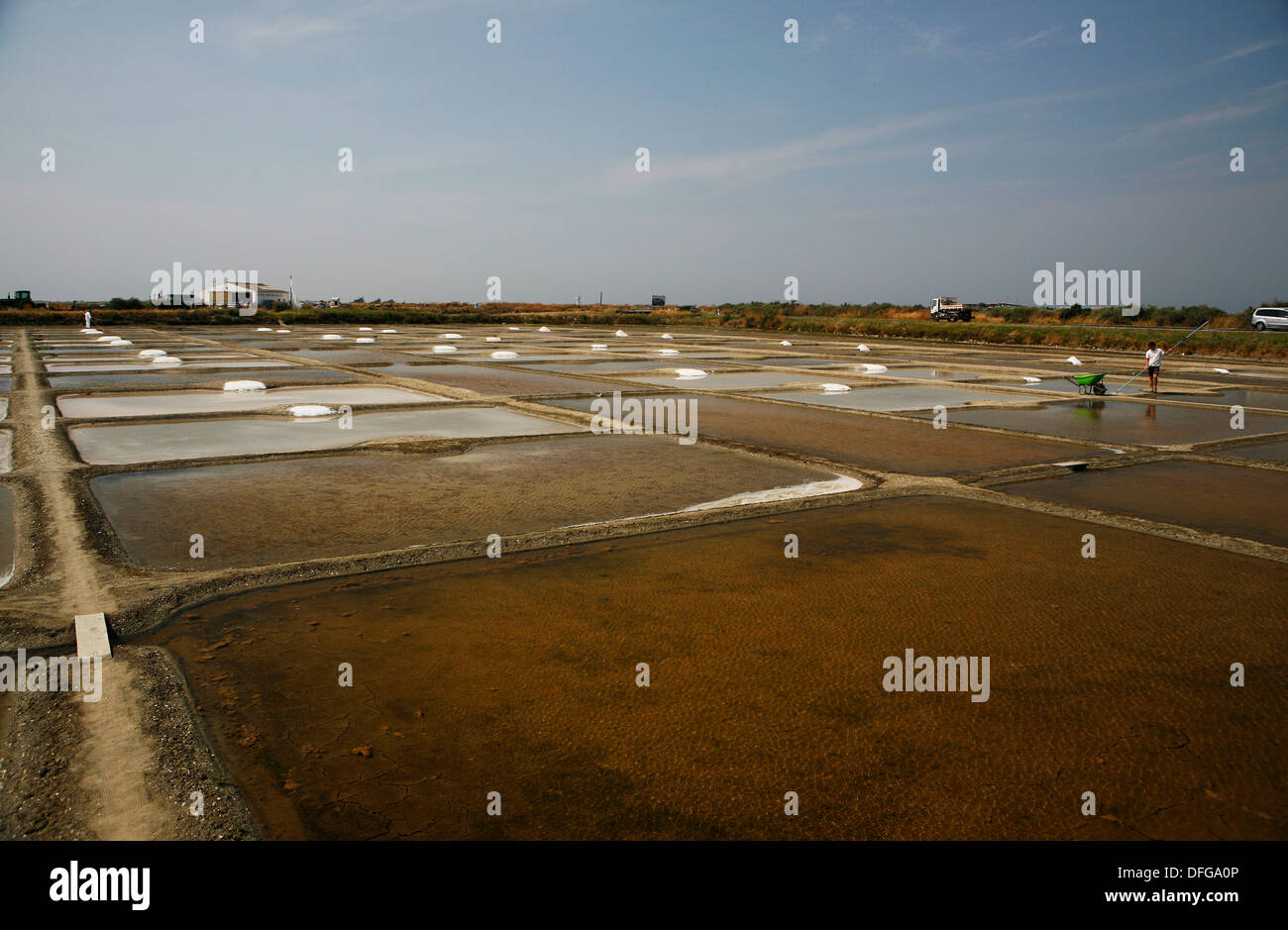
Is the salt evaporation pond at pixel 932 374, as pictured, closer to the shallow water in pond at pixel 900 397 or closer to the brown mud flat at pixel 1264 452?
the shallow water in pond at pixel 900 397

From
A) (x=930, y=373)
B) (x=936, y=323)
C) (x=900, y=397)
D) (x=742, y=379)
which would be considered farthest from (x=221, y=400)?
(x=936, y=323)

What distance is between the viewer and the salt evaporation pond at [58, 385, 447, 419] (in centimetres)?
1205

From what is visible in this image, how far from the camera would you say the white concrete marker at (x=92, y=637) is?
3.90 m

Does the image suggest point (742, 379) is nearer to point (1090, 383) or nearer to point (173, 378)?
point (1090, 383)

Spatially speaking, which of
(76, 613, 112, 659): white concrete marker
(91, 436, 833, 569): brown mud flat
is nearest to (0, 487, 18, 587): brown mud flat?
(91, 436, 833, 569): brown mud flat

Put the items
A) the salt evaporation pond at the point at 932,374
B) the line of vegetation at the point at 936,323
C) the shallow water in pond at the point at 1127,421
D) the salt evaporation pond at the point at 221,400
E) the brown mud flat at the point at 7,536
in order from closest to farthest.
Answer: the brown mud flat at the point at 7,536, the shallow water in pond at the point at 1127,421, the salt evaporation pond at the point at 221,400, the salt evaporation pond at the point at 932,374, the line of vegetation at the point at 936,323

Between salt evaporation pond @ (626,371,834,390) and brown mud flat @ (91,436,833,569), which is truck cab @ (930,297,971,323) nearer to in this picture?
salt evaporation pond @ (626,371,834,390)

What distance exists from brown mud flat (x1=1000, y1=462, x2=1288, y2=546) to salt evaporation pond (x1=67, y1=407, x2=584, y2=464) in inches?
234

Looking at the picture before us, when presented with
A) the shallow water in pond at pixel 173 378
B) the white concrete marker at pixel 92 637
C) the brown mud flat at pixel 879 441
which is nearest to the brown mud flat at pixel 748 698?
the white concrete marker at pixel 92 637

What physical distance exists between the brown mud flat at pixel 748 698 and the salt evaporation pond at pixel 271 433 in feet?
16.5

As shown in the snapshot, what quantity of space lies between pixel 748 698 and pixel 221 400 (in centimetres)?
1202

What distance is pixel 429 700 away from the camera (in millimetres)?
3551

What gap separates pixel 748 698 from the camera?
3602mm
